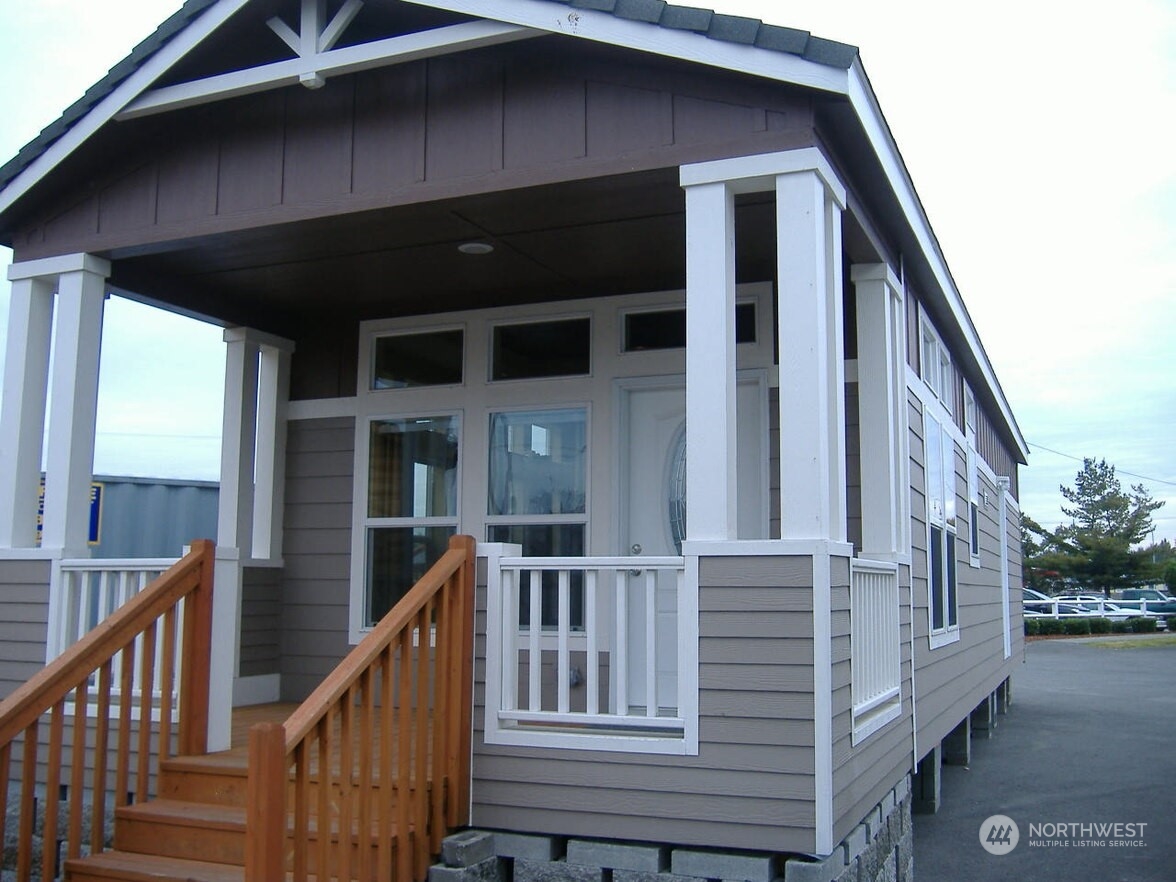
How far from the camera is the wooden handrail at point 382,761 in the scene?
11.5 feet

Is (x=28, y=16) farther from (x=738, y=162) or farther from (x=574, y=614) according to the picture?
(x=738, y=162)

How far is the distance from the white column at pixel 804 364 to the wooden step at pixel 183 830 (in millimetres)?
2437

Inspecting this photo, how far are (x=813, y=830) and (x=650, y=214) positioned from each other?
2.86 meters

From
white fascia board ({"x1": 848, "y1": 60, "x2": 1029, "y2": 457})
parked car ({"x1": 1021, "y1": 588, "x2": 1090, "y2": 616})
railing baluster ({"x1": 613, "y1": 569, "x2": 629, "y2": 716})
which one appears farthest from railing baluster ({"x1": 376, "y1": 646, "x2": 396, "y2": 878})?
parked car ({"x1": 1021, "y1": 588, "x2": 1090, "y2": 616})

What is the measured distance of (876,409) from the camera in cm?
595

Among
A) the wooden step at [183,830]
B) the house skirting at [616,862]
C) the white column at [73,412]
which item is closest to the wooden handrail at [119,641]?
the wooden step at [183,830]

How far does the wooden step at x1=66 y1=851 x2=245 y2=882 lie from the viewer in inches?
166

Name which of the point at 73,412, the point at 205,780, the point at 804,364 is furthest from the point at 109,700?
the point at 804,364

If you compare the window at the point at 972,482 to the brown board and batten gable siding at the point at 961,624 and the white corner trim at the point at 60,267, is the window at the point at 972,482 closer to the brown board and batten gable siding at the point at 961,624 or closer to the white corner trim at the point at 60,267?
the brown board and batten gable siding at the point at 961,624

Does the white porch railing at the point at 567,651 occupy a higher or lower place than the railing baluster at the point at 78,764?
higher

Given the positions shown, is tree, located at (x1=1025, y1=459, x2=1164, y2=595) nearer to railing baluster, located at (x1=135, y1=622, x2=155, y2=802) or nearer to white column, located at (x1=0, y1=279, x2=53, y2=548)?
white column, located at (x1=0, y1=279, x2=53, y2=548)

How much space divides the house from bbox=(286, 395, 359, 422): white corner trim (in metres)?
0.02

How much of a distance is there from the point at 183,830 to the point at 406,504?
291 cm

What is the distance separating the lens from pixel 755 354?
6309 millimetres
